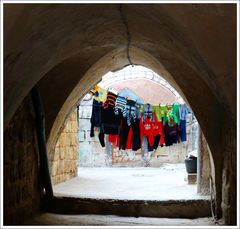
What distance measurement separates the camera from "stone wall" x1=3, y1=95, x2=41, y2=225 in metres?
4.41

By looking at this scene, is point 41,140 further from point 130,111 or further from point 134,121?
point 134,121

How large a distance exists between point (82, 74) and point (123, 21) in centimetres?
216

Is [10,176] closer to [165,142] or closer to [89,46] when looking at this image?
[89,46]

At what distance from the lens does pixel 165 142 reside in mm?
12945

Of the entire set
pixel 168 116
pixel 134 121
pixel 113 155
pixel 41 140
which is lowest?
pixel 113 155

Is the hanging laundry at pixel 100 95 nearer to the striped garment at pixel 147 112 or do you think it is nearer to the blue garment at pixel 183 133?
the striped garment at pixel 147 112

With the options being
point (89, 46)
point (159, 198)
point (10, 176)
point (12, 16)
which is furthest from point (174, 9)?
point (159, 198)

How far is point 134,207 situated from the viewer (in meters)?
5.77

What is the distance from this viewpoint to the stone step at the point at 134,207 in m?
5.62

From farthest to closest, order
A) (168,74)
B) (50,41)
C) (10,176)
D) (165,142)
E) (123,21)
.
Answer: (165,142) < (168,74) < (10,176) < (123,21) < (50,41)

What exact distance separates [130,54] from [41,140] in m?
1.83

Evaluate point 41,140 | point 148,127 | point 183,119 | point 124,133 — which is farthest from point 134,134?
point 41,140

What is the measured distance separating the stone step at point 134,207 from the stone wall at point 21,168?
0.46 m

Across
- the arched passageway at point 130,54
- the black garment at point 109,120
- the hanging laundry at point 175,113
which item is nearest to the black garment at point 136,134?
the black garment at point 109,120
